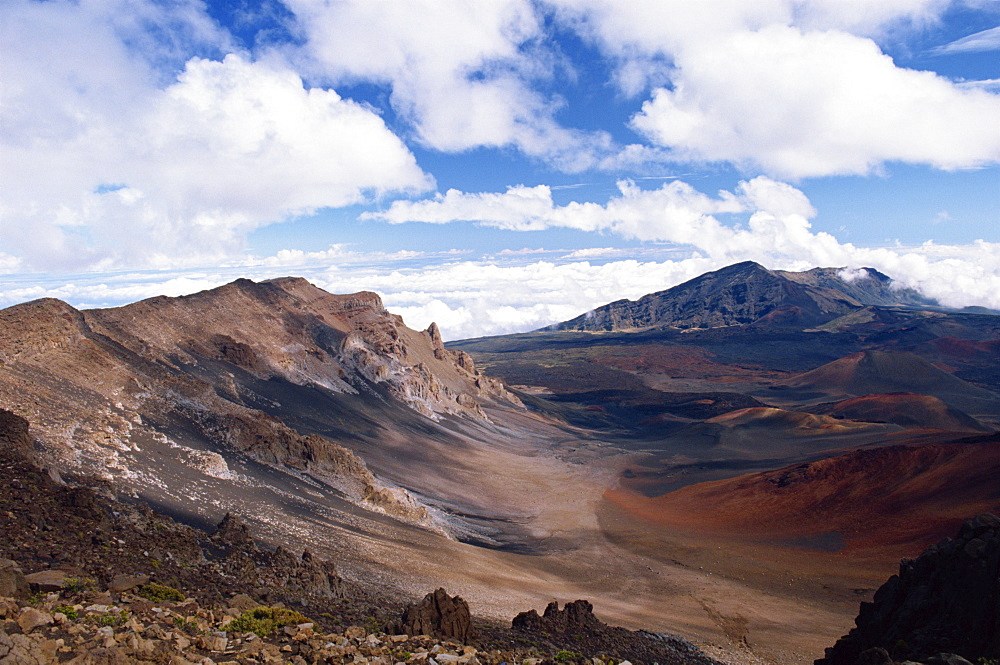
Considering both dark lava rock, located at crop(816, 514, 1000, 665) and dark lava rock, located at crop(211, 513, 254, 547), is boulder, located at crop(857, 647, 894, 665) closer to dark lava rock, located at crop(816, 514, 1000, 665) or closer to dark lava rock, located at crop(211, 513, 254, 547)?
dark lava rock, located at crop(816, 514, 1000, 665)

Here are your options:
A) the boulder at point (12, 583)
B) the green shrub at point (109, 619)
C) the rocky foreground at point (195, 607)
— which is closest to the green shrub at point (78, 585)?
the rocky foreground at point (195, 607)

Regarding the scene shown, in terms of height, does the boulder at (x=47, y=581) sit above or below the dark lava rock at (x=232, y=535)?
above

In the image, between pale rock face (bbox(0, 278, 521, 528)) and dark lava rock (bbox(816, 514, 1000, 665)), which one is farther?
pale rock face (bbox(0, 278, 521, 528))

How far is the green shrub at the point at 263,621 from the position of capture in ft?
36.4

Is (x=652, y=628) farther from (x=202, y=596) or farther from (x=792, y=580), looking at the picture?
(x=202, y=596)

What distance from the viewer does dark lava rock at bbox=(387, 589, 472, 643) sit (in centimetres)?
1427

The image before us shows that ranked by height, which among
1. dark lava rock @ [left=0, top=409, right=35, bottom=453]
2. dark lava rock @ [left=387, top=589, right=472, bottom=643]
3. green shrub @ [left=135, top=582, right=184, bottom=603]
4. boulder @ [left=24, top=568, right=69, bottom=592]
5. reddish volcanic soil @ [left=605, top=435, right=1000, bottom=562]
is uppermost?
dark lava rock @ [left=0, top=409, right=35, bottom=453]

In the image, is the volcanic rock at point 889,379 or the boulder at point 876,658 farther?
the volcanic rock at point 889,379

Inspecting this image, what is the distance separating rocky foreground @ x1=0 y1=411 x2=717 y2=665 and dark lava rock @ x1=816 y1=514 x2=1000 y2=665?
18.2 feet

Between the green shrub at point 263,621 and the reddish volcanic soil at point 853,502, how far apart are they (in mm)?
36855

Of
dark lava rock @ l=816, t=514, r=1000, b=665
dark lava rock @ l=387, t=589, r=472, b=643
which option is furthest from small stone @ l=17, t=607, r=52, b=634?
dark lava rock @ l=816, t=514, r=1000, b=665

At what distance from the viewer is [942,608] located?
16531 millimetres

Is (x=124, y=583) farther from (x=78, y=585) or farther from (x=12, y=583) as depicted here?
(x=12, y=583)

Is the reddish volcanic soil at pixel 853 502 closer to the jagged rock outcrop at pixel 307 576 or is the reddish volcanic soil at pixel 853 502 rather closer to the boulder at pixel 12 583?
the jagged rock outcrop at pixel 307 576
